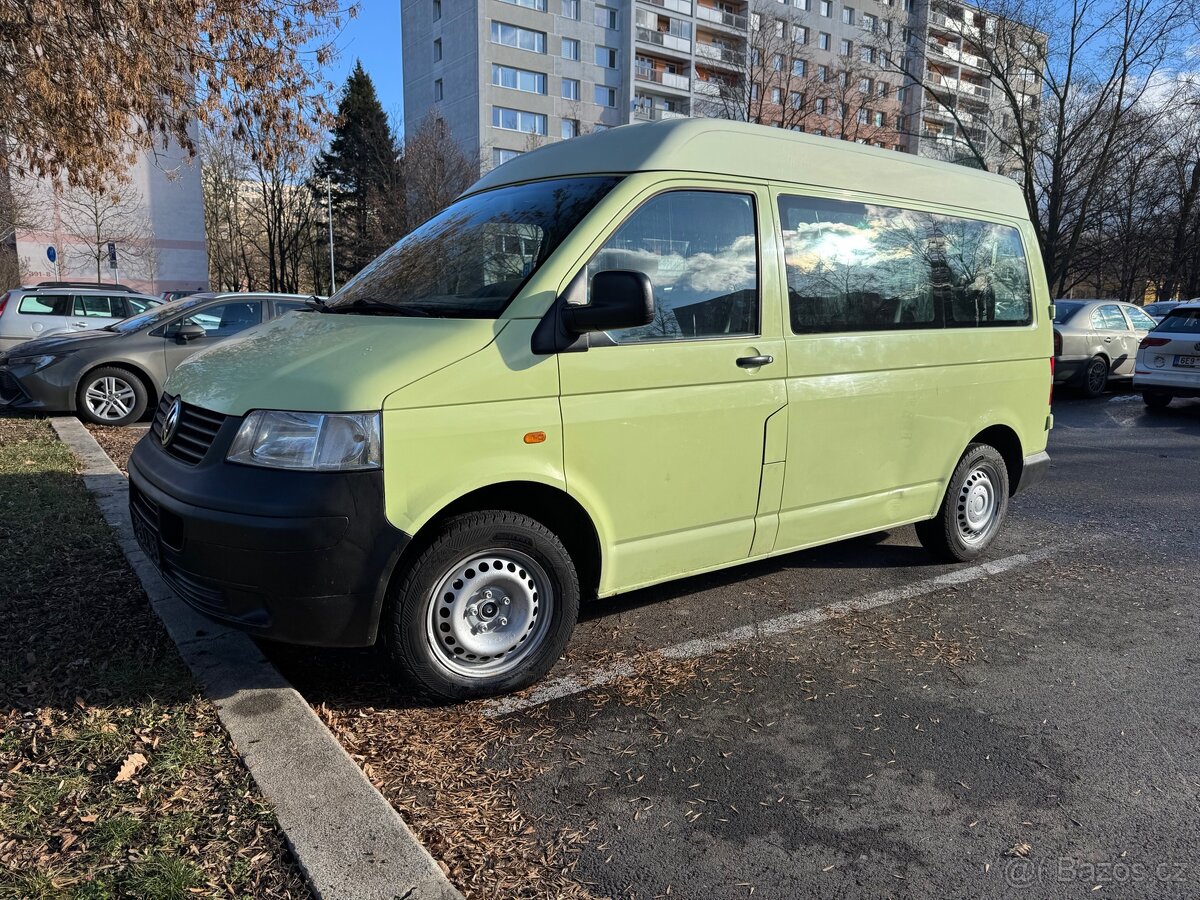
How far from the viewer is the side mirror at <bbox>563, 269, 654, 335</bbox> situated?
314 centimetres

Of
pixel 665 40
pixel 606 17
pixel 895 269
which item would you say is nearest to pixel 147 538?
pixel 895 269

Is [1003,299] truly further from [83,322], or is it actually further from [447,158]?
[447,158]

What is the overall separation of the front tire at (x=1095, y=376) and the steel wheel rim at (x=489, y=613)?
13.9 metres

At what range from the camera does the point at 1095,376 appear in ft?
47.4

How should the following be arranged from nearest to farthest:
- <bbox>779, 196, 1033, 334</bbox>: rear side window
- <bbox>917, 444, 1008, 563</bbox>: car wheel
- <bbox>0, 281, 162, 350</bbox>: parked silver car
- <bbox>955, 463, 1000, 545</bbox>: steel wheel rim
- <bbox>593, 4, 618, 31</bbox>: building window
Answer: <bbox>779, 196, 1033, 334</bbox>: rear side window < <bbox>917, 444, 1008, 563</bbox>: car wheel < <bbox>955, 463, 1000, 545</bbox>: steel wheel rim < <bbox>0, 281, 162, 350</bbox>: parked silver car < <bbox>593, 4, 618, 31</bbox>: building window

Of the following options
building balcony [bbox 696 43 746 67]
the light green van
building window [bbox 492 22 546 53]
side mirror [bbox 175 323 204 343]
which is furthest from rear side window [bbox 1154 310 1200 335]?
building balcony [bbox 696 43 746 67]

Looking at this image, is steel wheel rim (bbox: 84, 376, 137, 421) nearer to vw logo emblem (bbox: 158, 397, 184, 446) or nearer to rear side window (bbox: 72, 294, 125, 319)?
rear side window (bbox: 72, 294, 125, 319)

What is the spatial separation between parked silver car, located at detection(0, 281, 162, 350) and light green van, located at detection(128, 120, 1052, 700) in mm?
10589

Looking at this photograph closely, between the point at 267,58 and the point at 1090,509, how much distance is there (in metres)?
8.25

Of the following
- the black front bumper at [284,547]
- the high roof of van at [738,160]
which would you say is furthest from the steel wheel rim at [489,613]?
the high roof of van at [738,160]

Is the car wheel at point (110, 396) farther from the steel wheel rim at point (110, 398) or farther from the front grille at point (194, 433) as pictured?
the front grille at point (194, 433)

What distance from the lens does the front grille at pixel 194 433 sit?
3145mm

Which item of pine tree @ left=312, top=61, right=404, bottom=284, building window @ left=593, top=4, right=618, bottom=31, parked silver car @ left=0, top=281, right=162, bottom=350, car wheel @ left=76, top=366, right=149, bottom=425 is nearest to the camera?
car wheel @ left=76, top=366, right=149, bottom=425

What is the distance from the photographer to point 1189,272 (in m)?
38.2
